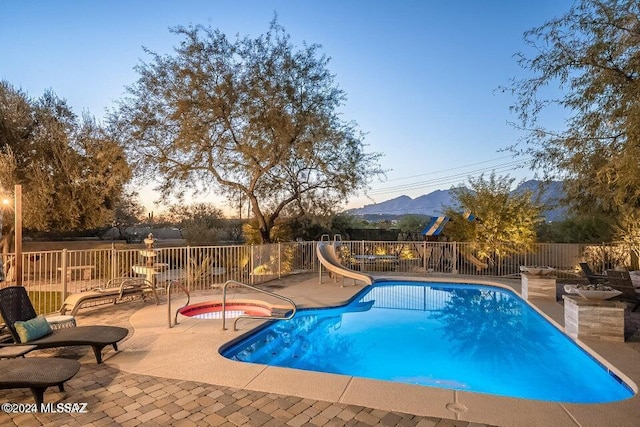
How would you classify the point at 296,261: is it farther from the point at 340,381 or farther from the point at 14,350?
the point at 14,350

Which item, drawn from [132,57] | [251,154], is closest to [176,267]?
[251,154]

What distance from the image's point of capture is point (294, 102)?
13008 mm

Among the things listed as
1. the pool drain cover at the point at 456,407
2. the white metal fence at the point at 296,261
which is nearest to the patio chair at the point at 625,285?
the white metal fence at the point at 296,261

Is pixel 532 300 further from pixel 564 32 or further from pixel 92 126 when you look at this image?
pixel 92 126

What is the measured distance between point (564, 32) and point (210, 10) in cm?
1003

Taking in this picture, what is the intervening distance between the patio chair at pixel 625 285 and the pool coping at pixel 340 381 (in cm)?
189

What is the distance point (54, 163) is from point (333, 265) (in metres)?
9.50

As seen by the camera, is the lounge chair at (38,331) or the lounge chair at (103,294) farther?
the lounge chair at (103,294)

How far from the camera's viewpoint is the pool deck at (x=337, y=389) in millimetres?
3193

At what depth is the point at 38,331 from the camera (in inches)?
179

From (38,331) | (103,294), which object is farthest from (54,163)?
(38,331)

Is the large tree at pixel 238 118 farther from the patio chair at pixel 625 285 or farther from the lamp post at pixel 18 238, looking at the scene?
the patio chair at pixel 625 285

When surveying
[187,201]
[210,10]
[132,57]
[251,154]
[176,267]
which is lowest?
[176,267]

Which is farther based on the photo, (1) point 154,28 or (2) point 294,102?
(2) point 294,102
